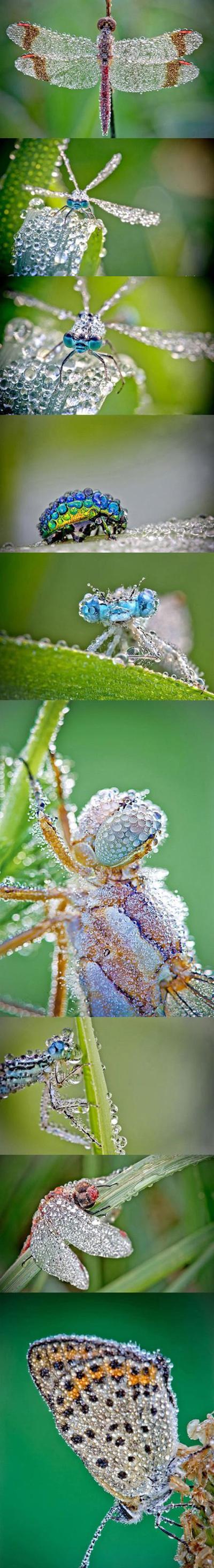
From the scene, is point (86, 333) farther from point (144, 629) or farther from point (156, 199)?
point (144, 629)

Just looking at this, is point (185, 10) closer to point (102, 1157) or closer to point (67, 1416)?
point (102, 1157)

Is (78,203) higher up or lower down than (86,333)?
higher up

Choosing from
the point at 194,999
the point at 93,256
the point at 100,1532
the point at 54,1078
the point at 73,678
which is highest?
the point at 93,256

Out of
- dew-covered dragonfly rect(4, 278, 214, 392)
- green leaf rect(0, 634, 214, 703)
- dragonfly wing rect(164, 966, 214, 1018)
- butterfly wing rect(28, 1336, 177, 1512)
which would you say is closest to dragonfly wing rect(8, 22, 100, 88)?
dew-covered dragonfly rect(4, 278, 214, 392)

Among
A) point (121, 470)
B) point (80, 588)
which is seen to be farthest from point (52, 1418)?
point (121, 470)

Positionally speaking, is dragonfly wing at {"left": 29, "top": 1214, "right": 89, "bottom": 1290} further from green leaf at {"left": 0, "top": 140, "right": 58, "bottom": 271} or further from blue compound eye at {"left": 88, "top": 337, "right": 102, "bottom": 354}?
green leaf at {"left": 0, "top": 140, "right": 58, "bottom": 271}

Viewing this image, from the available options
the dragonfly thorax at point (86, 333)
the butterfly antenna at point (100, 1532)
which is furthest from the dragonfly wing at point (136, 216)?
the butterfly antenna at point (100, 1532)
